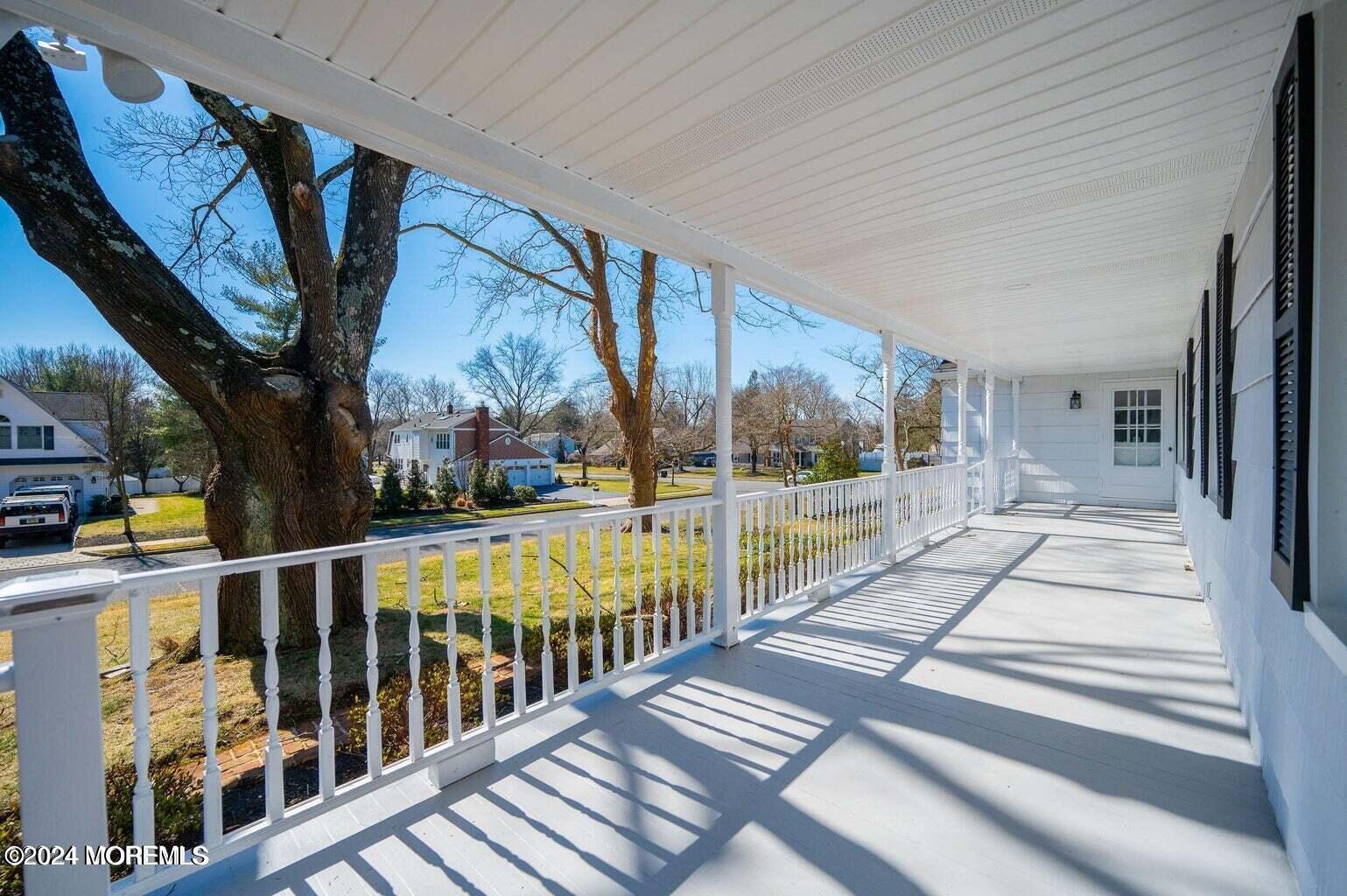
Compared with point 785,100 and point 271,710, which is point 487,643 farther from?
point 785,100

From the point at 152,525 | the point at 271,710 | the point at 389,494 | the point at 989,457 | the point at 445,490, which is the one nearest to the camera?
the point at 271,710

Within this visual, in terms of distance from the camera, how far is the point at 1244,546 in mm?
2420

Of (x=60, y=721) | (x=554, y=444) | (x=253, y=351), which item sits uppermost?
(x=253, y=351)

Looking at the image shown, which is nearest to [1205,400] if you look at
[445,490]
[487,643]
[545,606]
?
[545,606]

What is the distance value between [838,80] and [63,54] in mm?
2322

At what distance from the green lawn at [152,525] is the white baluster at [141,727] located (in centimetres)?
1384

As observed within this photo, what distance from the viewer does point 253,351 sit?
439cm

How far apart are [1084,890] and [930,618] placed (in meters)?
2.44

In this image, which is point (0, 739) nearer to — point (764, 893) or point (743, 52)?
point (764, 893)

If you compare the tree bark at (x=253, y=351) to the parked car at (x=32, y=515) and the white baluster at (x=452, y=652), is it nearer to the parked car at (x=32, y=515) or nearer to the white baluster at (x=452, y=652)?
the white baluster at (x=452, y=652)

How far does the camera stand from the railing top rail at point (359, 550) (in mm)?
1447

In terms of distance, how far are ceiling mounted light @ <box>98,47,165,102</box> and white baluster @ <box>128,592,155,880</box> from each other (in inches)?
57.6

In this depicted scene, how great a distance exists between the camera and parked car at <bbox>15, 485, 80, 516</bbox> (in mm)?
13898

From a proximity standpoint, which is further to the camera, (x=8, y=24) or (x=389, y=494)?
(x=389, y=494)
